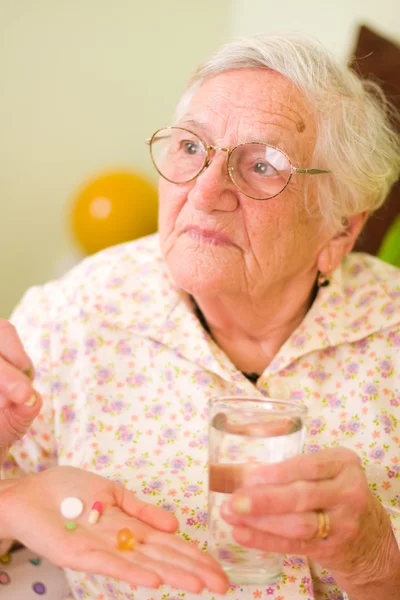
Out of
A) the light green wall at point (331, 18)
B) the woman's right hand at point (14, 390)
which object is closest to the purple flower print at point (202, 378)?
the woman's right hand at point (14, 390)

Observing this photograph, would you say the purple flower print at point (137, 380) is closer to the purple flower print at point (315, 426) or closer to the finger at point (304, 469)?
the purple flower print at point (315, 426)

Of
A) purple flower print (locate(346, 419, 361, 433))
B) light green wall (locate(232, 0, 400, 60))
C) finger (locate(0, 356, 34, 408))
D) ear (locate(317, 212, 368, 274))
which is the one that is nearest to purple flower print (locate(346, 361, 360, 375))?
purple flower print (locate(346, 419, 361, 433))

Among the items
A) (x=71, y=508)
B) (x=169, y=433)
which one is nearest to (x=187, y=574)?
(x=71, y=508)

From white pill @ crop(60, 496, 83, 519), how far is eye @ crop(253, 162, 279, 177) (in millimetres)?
760

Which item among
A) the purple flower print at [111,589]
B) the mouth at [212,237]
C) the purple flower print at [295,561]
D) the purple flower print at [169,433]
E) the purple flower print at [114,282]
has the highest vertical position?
the mouth at [212,237]

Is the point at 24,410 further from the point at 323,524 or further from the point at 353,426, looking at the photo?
the point at 353,426

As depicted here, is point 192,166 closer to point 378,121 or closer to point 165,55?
point 378,121

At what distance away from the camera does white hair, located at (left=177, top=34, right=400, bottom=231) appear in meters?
1.46

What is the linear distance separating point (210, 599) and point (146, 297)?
70 centimetres

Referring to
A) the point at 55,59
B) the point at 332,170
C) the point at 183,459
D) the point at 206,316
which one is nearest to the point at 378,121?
the point at 332,170

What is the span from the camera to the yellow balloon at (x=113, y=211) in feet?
8.43

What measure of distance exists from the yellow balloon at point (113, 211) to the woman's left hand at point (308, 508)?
171 cm

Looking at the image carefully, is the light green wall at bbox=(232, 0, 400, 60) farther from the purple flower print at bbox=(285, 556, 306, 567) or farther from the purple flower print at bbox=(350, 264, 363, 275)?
the purple flower print at bbox=(285, 556, 306, 567)

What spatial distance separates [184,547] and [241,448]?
17cm
